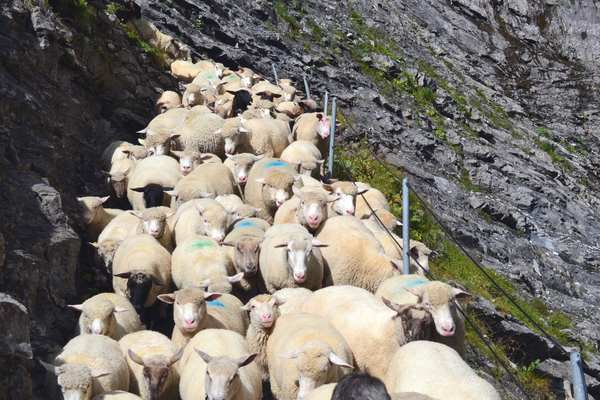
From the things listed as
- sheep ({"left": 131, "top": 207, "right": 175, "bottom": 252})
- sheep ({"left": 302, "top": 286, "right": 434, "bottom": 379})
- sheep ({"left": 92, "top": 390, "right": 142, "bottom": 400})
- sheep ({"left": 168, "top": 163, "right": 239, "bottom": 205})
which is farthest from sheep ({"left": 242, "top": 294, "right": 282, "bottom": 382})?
sheep ({"left": 168, "top": 163, "right": 239, "bottom": 205})

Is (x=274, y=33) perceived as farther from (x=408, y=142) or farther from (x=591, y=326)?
(x=591, y=326)

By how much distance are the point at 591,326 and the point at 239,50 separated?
548 inches

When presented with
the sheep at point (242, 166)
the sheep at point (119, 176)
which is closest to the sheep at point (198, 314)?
the sheep at point (242, 166)

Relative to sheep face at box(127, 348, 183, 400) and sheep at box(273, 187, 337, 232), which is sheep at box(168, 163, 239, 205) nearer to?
sheep at box(273, 187, 337, 232)

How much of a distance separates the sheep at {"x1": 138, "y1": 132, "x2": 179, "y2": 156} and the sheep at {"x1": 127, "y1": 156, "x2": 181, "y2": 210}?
451 millimetres

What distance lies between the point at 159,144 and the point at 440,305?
741 cm

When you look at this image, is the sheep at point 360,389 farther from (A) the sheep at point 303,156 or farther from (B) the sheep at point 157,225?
(A) the sheep at point 303,156

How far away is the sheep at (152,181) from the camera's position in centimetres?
1120

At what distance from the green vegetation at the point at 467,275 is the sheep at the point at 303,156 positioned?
1.66 m

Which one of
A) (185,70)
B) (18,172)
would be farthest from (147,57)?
(18,172)

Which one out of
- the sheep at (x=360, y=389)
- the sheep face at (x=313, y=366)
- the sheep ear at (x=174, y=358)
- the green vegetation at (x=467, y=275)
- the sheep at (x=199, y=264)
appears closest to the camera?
the sheep at (x=360, y=389)

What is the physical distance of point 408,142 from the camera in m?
20.5

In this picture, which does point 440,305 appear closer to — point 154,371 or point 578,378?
Answer: point 578,378

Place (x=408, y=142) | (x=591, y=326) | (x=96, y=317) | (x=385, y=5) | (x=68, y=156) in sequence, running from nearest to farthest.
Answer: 1. (x=96, y=317)
2. (x=68, y=156)
3. (x=591, y=326)
4. (x=408, y=142)
5. (x=385, y=5)
